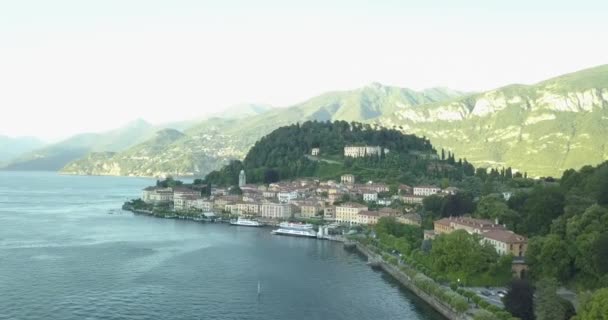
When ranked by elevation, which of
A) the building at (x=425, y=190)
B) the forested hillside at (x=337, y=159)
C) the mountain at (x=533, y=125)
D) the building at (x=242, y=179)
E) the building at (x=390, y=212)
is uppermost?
the mountain at (x=533, y=125)

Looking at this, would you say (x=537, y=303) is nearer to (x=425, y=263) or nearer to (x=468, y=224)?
(x=425, y=263)

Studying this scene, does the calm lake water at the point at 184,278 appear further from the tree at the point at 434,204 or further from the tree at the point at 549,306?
the tree at the point at 434,204

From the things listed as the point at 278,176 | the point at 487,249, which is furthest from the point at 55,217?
the point at 487,249

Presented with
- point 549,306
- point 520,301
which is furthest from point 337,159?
point 549,306

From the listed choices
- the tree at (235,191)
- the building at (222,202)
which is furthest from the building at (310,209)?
the tree at (235,191)

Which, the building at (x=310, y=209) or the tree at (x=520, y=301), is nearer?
the tree at (x=520, y=301)

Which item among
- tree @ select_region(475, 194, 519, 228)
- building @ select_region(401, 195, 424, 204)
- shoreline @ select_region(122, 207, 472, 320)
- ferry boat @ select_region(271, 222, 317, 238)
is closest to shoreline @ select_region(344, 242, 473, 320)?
shoreline @ select_region(122, 207, 472, 320)
